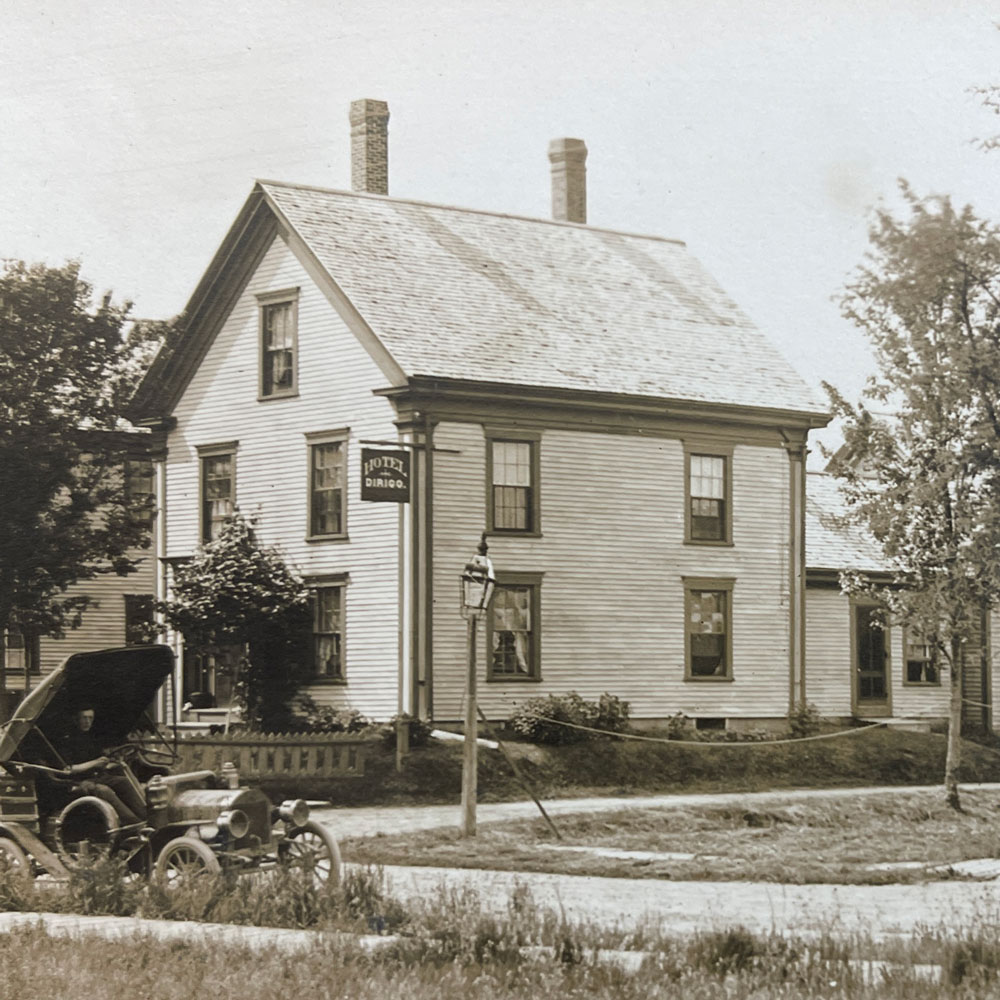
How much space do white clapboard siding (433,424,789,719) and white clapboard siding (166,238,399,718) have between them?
3.58 feet

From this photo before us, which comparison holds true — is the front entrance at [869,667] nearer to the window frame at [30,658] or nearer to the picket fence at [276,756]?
the picket fence at [276,756]

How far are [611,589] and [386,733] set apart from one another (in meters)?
5.55

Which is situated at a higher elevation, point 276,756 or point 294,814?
point 294,814

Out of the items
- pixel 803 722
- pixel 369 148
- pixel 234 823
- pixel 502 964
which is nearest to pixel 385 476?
pixel 369 148

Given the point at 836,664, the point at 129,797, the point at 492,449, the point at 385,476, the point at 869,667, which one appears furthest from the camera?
the point at 869,667

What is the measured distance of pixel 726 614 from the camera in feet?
114

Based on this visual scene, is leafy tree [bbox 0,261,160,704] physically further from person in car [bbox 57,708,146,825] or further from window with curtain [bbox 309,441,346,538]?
person in car [bbox 57,708,146,825]

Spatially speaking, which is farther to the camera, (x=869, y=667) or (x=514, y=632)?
(x=869, y=667)

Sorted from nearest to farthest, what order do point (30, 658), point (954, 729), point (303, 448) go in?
point (954, 729) < point (303, 448) < point (30, 658)

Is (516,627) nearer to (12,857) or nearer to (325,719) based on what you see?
(325,719)

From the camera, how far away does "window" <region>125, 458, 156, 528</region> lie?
34125mm

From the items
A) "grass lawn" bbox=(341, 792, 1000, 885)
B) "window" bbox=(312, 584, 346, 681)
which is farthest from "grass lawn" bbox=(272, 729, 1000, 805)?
"grass lawn" bbox=(341, 792, 1000, 885)

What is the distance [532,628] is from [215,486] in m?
6.84

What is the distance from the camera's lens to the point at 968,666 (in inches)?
1534
